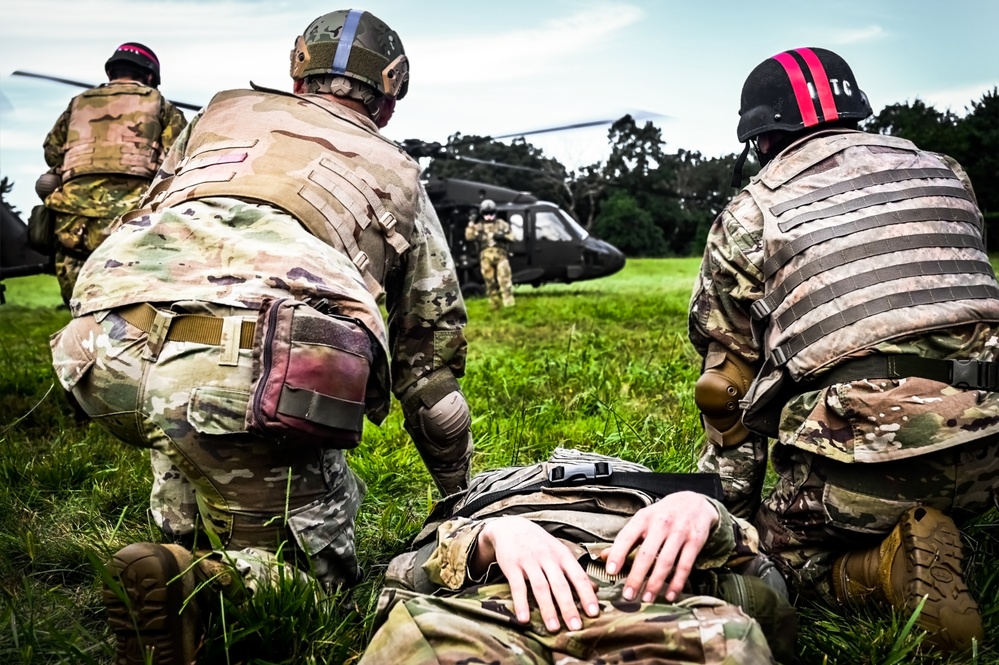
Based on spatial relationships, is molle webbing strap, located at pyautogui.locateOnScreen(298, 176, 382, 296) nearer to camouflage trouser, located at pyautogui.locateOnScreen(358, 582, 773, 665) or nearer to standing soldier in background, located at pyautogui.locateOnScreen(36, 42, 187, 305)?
camouflage trouser, located at pyautogui.locateOnScreen(358, 582, 773, 665)

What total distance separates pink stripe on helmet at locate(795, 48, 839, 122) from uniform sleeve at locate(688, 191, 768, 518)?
375 mm

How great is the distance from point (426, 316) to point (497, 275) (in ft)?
38.5

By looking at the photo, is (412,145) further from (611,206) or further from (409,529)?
(611,206)

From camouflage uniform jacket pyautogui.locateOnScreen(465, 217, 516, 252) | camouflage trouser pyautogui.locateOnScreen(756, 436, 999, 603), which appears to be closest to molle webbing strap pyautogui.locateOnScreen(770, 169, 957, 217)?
camouflage trouser pyautogui.locateOnScreen(756, 436, 999, 603)

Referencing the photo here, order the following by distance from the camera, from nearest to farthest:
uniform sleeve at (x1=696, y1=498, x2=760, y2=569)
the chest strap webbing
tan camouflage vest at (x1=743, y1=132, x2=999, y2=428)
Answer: uniform sleeve at (x1=696, y1=498, x2=760, y2=569)
the chest strap webbing
tan camouflage vest at (x1=743, y1=132, x2=999, y2=428)

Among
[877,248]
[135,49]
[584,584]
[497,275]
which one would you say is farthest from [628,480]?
[497,275]

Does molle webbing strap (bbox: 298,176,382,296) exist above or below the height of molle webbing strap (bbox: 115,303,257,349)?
above

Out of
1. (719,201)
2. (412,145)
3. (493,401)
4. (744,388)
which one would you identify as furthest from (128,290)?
(719,201)

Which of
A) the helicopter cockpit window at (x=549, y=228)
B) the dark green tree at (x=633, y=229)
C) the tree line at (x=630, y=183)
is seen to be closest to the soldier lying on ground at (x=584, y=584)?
the helicopter cockpit window at (x=549, y=228)

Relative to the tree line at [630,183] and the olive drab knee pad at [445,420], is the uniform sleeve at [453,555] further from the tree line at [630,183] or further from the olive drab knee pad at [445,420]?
the tree line at [630,183]

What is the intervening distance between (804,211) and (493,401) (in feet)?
8.69

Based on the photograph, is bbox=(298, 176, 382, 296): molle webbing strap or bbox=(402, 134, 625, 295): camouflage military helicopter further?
bbox=(402, 134, 625, 295): camouflage military helicopter

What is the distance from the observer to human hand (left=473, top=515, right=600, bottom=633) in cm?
163

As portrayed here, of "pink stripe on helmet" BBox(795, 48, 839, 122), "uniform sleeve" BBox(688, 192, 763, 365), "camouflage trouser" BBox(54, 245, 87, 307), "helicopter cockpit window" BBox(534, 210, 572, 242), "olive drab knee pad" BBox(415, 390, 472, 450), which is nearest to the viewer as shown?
"uniform sleeve" BBox(688, 192, 763, 365)
